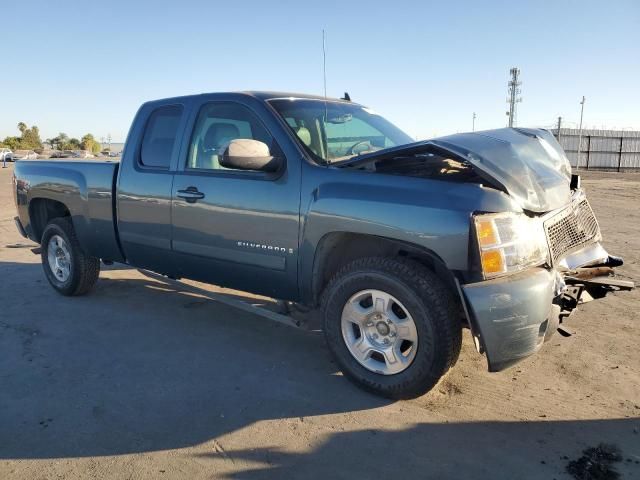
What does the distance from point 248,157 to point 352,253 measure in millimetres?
977

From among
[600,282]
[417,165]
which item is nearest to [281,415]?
[417,165]

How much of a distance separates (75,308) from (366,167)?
347cm

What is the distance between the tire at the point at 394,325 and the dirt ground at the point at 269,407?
6.8 inches

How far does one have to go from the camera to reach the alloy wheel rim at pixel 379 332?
3238 millimetres

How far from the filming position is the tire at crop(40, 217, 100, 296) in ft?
17.9

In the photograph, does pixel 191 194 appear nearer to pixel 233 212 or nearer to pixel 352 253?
pixel 233 212

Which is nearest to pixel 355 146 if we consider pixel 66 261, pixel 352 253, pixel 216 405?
pixel 352 253

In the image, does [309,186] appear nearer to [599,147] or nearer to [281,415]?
[281,415]

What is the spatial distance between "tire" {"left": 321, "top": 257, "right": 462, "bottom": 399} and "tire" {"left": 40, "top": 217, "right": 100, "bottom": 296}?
3.12m

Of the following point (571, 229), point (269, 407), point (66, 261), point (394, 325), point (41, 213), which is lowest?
point (269, 407)

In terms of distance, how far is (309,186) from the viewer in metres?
3.55

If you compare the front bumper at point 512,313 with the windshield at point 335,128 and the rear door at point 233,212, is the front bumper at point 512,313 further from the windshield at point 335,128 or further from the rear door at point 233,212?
the windshield at point 335,128

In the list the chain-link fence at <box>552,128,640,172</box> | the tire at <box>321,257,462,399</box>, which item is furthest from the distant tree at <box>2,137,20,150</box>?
the tire at <box>321,257,462,399</box>

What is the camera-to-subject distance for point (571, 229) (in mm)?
3611
